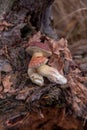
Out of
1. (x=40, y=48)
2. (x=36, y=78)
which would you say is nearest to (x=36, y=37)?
(x=40, y=48)

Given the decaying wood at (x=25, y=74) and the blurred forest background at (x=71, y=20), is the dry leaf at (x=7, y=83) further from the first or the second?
the blurred forest background at (x=71, y=20)

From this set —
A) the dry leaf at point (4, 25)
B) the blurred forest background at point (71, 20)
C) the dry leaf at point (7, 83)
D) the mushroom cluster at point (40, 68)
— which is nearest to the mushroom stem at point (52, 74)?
the mushroom cluster at point (40, 68)

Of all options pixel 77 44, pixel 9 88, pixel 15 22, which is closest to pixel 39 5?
pixel 15 22

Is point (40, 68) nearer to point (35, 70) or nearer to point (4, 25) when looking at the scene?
point (35, 70)

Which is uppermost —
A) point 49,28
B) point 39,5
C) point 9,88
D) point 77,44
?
point 39,5

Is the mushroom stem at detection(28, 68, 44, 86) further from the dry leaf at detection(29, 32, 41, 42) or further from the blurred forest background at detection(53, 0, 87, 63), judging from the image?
the blurred forest background at detection(53, 0, 87, 63)

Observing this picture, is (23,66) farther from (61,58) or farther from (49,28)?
(49,28)

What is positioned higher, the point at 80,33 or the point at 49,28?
the point at 49,28
